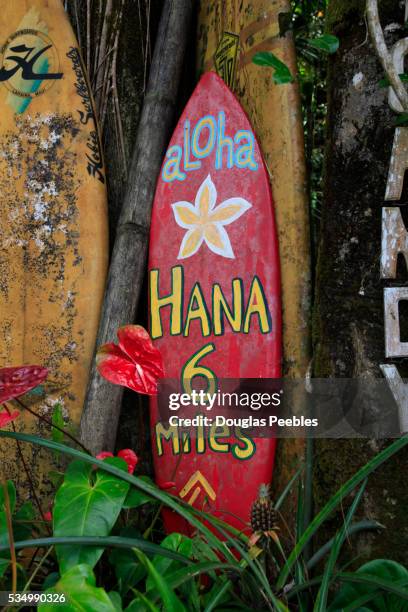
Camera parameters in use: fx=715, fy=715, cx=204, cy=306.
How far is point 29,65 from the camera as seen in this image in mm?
2340

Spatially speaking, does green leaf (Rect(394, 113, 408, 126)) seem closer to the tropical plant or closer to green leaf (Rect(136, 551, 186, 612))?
the tropical plant

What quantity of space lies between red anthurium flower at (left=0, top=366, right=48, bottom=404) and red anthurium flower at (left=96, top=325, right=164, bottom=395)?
138 millimetres

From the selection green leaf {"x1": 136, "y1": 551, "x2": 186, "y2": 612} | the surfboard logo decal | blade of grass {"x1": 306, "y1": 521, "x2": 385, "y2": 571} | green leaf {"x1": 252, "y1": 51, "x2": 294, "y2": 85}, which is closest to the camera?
green leaf {"x1": 136, "y1": 551, "x2": 186, "y2": 612}

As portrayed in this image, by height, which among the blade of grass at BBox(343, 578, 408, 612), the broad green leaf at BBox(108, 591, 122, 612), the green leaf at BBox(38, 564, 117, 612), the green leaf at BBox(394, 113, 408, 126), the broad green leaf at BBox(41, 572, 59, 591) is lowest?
the broad green leaf at BBox(41, 572, 59, 591)

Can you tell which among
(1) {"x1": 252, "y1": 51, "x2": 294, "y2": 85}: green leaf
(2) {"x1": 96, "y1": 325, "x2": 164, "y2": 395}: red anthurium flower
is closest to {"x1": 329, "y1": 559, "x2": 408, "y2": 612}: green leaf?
(2) {"x1": 96, "y1": 325, "x2": 164, "y2": 395}: red anthurium flower

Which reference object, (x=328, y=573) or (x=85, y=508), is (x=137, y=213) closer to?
(x=85, y=508)

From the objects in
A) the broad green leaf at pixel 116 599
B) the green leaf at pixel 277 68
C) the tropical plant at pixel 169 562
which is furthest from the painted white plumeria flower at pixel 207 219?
the broad green leaf at pixel 116 599

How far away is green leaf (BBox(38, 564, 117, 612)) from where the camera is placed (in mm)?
1176

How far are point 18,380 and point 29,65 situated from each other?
1340 millimetres

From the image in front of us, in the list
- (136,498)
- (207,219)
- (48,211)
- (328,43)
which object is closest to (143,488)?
(136,498)

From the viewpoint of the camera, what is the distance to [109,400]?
81.4 inches

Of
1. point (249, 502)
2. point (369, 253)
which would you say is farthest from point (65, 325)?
point (369, 253)

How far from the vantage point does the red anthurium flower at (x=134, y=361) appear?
59.0 inches

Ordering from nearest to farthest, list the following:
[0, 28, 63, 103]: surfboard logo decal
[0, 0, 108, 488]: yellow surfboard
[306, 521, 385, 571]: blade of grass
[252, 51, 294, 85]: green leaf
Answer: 1. [306, 521, 385, 571]: blade of grass
2. [252, 51, 294, 85]: green leaf
3. [0, 0, 108, 488]: yellow surfboard
4. [0, 28, 63, 103]: surfboard logo decal
